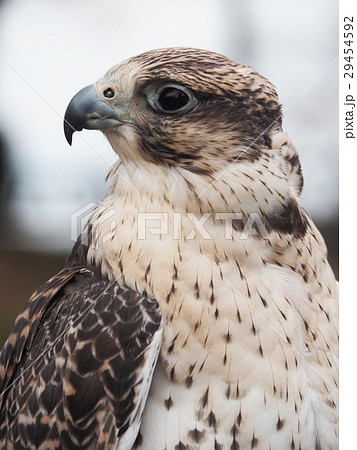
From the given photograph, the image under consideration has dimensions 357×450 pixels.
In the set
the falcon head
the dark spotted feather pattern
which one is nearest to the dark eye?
the falcon head

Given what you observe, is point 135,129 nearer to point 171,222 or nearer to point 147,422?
point 171,222

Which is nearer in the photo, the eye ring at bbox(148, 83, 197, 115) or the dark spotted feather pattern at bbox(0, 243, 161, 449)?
the dark spotted feather pattern at bbox(0, 243, 161, 449)

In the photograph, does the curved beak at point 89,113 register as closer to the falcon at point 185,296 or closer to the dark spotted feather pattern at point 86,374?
the falcon at point 185,296

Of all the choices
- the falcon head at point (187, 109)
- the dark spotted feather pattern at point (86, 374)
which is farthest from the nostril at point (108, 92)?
the dark spotted feather pattern at point (86, 374)

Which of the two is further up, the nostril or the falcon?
the nostril

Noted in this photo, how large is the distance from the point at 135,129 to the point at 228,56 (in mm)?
289

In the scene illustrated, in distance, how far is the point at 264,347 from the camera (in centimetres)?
109

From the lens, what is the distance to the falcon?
1029 millimetres

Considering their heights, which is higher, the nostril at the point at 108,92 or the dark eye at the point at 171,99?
the nostril at the point at 108,92

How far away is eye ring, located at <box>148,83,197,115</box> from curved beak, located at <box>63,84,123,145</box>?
0.09m

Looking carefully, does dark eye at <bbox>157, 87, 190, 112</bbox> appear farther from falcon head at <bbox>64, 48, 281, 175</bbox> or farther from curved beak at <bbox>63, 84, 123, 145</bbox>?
curved beak at <bbox>63, 84, 123, 145</bbox>

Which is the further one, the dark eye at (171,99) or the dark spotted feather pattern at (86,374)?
the dark eye at (171,99)

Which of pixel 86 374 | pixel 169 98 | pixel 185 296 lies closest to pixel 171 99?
pixel 169 98

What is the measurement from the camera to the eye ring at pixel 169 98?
3.65 feet
